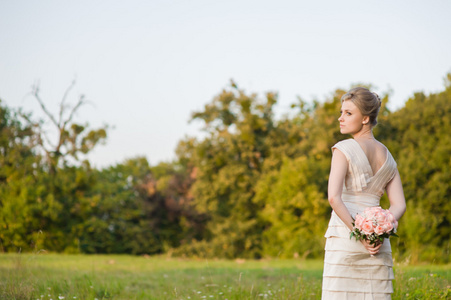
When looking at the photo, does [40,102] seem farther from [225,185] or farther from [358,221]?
[358,221]

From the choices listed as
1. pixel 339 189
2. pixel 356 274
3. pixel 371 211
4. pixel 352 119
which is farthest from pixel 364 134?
pixel 356 274

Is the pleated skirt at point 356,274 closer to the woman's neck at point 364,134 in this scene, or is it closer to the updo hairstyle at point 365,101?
the woman's neck at point 364,134

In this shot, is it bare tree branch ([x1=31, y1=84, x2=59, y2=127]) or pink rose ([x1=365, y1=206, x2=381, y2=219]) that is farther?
bare tree branch ([x1=31, y1=84, x2=59, y2=127])

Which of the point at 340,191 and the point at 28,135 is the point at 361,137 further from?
the point at 28,135

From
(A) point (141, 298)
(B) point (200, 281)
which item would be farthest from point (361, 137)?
(B) point (200, 281)

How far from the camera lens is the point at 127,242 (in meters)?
24.3

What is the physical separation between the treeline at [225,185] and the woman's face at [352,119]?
14.0 metres

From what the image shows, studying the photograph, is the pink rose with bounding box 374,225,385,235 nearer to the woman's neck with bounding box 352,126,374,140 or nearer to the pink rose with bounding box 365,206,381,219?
the pink rose with bounding box 365,206,381,219

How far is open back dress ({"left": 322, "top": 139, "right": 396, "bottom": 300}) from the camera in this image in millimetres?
3254

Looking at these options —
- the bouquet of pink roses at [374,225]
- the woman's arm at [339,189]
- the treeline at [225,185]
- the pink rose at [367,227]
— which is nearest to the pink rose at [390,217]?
the bouquet of pink roses at [374,225]

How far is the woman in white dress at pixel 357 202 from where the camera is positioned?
10.7ft

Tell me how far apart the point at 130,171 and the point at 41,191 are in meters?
7.16

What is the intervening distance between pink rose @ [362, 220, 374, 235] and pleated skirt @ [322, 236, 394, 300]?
213mm

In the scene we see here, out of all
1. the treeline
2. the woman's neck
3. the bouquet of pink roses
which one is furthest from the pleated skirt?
the treeline
